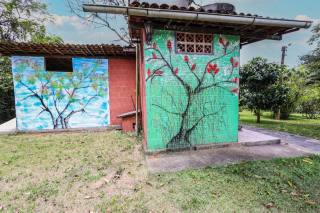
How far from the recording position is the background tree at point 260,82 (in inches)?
351

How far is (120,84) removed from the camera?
707 centimetres

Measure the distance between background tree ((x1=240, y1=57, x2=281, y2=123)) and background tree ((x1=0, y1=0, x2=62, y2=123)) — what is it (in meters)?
13.0

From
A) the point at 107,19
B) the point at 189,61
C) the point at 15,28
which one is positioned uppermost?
the point at 107,19

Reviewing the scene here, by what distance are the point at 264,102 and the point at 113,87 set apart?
7.43 meters

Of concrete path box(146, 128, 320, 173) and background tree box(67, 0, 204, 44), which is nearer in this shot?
concrete path box(146, 128, 320, 173)

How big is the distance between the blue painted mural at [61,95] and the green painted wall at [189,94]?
351cm

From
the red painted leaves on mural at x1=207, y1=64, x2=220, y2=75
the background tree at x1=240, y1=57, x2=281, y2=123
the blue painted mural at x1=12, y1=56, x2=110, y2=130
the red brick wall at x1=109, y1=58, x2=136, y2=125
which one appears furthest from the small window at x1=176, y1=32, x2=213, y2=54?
the background tree at x1=240, y1=57, x2=281, y2=123

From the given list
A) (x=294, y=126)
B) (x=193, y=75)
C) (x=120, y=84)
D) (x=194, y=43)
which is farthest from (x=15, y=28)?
(x=294, y=126)

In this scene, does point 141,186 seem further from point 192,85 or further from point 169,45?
point 169,45

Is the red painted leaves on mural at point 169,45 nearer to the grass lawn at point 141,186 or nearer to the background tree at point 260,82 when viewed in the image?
the grass lawn at point 141,186

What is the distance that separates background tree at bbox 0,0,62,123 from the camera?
10633mm

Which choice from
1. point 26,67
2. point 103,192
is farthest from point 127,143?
point 26,67

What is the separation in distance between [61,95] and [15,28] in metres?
9.50

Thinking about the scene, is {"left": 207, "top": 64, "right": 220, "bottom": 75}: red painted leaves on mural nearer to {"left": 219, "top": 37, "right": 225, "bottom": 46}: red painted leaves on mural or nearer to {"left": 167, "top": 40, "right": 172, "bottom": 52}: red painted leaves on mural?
{"left": 219, "top": 37, "right": 225, "bottom": 46}: red painted leaves on mural
